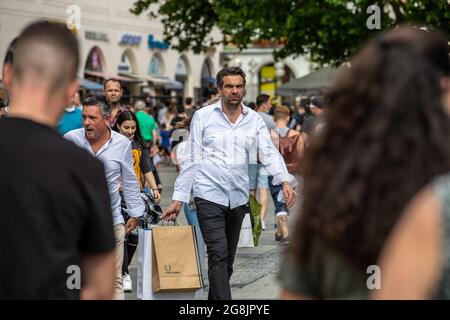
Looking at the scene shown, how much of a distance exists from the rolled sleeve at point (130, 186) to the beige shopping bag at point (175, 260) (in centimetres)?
20

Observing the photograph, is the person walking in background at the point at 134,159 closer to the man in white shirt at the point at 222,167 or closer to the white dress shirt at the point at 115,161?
the man in white shirt at the point at 222,167

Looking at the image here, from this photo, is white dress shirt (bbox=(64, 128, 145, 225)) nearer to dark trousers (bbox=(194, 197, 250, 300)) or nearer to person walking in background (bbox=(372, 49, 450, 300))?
dark trousers (bbox=(194, 197, 250, 300))

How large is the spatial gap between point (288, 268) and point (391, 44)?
0.63m

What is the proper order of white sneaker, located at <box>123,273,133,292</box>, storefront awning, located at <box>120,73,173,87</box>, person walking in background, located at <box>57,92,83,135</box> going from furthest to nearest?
storefront awning, located at <box>120,73,173,87</box>, person walking in background, located at <box>57,92,83,135</box>, white sneaker, located at <box>123,273,133,292</box>

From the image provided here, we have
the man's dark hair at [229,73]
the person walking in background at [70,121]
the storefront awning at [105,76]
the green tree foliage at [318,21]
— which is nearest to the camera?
the man's dark hair at [229,73]

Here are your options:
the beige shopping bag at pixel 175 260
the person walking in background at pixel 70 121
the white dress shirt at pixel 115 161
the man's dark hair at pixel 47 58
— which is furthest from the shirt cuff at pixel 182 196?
the man's dark hair at pixel 47 58

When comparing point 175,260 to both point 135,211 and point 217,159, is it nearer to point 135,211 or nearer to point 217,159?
point 135,211

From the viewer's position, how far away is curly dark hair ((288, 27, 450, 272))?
3002mm

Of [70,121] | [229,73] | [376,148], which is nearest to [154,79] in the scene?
[70,121]

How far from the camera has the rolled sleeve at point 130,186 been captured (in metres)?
8.43

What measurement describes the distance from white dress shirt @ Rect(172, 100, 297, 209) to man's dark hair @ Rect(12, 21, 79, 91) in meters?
5.11

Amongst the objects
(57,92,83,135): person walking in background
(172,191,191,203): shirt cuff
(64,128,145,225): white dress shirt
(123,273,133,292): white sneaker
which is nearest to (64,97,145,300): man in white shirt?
(64,128,145,225): white dress shirt

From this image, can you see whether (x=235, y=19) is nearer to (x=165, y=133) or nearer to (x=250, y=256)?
(x=165, y=133)

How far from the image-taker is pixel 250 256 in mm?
13539
